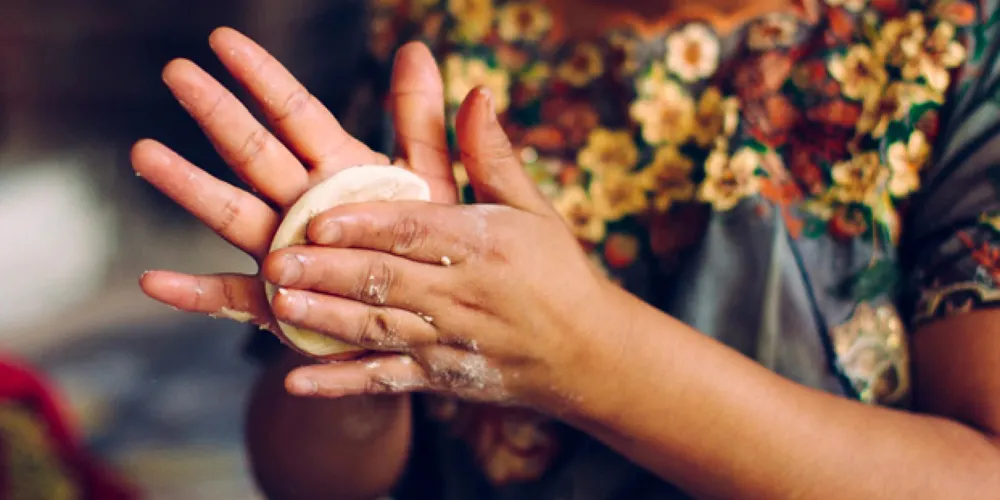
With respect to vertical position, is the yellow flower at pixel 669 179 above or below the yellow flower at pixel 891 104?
below

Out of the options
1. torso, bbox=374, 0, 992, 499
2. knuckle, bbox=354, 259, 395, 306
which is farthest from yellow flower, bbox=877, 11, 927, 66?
knuckle, bbox=354, 259, 395, 306

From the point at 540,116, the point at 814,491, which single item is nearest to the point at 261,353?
the point at 540,116

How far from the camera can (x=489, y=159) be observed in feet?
1.46

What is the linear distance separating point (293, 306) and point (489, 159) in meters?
0.14

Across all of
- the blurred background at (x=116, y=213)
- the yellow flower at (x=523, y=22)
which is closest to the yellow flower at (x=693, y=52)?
the yellow flower at (x=523, y=22)

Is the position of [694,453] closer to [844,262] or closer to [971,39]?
[844,262]

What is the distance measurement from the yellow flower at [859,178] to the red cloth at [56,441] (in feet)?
4.22

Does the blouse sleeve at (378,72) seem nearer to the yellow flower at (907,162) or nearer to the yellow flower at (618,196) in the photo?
the yellow flower at (618,196)

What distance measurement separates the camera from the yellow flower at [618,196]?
66 centimetres

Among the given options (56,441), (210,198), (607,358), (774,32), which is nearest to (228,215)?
(210,198)

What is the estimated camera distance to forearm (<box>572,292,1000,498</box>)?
0.47 meters

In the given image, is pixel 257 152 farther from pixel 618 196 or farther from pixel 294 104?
pixel 618 196

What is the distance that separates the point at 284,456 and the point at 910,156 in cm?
57

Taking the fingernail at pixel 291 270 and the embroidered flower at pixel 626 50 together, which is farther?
the embroidered flower at pixel 626 50
